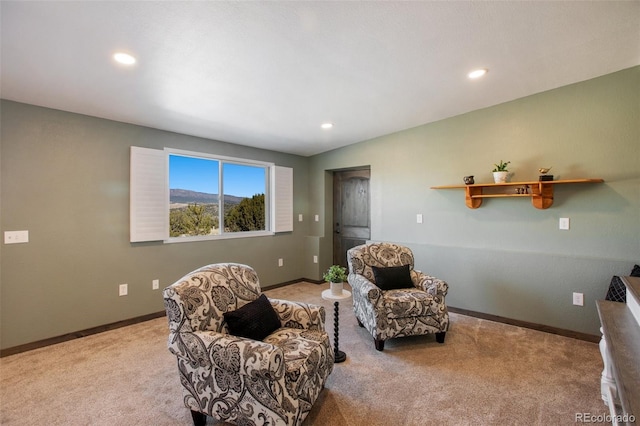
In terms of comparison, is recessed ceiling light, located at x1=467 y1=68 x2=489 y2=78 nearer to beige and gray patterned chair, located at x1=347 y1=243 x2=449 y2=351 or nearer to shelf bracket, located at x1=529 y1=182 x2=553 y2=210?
shelf bracket, located at x1=529 y1=182 x2=553 y2=210

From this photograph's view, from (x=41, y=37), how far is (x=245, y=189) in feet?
10.2

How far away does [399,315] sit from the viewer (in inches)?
109

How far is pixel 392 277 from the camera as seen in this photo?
3.18 meters

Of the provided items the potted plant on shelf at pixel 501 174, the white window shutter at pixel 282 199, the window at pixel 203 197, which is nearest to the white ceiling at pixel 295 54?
the window at pixel 203 197

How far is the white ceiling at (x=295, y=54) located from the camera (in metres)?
1.79

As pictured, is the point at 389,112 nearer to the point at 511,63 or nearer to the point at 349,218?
the point at 511,63

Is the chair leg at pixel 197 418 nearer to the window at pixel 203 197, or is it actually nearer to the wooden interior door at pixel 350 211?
the window at pixel 203 197

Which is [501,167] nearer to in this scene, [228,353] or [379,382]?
[379,382]

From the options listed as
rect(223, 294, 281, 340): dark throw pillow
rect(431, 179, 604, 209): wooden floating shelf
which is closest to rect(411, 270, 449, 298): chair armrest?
rect(431, 179, 604, 209): wooden floating shelf

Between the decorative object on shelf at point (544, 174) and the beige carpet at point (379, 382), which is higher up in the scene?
the decorative object on shelf at point (544, 174)

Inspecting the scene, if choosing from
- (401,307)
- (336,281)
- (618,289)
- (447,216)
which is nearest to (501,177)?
(447,216)

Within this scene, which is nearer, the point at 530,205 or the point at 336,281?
the point at 336,281

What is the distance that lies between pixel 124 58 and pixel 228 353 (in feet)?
7.02

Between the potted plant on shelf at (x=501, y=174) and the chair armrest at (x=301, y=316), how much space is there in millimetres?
2583
